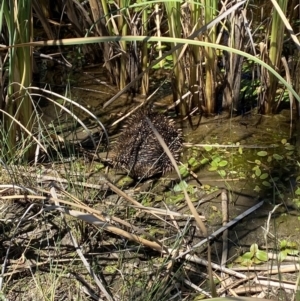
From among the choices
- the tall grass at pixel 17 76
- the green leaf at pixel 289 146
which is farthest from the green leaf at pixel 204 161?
the tall grass at pixel 17 76

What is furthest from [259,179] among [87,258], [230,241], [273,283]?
[87,258]

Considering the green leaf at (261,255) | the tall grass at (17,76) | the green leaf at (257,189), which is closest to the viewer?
the green leaf at (261,255)

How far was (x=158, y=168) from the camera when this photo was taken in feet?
7.71

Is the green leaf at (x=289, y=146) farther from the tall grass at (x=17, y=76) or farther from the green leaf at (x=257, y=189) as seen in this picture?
the tall grass at (x=17, y=76)

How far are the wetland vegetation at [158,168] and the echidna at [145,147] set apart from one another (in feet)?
0.04

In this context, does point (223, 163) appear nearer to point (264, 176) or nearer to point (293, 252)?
point (264, 176)

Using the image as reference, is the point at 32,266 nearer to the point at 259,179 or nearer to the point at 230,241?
the point at 230,241

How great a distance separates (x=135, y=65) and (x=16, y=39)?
77 cm

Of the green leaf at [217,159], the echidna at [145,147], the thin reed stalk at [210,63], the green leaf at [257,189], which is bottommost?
the green leaf at [257,189]

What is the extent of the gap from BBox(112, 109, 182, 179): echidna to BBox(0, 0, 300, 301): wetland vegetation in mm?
13

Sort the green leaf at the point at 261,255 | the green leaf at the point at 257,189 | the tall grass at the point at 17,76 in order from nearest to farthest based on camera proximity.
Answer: the green leaf at the point at 261,255 → the tall grass at the point at 17,76 → the green leaf at the point at 257,189

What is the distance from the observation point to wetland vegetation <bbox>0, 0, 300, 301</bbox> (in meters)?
1.80

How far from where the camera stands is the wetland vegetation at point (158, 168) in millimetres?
1797

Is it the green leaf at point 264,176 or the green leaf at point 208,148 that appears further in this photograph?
the green leaf at point 208,148
